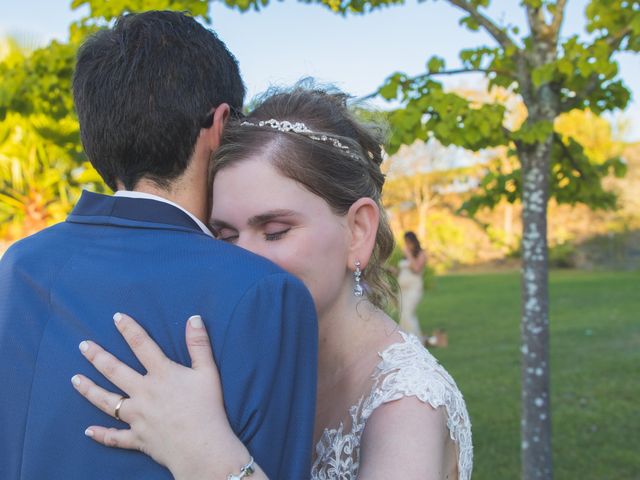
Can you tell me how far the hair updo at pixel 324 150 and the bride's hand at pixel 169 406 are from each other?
1.79 feet

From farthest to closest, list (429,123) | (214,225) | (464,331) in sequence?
1. (464,331)
2. (429,123)
3. (214,225)

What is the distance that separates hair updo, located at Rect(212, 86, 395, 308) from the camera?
6.07ft

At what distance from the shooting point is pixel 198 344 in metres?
1.34

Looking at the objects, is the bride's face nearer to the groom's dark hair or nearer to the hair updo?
the hair updo

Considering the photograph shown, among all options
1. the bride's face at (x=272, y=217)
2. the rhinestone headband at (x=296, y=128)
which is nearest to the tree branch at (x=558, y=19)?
the rhinestone headband at (x=296, y=128)

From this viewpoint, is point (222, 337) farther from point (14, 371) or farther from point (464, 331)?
point (464, 331)

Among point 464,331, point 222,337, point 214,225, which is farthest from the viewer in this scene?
point 464,331

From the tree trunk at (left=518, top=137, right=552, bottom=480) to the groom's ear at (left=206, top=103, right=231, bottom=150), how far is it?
11.1 feet

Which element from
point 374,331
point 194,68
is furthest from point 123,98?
point 374,331

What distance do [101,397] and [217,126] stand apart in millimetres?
670

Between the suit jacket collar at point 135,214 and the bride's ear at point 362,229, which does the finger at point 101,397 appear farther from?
the bride's ear at point 362,229

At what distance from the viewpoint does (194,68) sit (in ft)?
5.17

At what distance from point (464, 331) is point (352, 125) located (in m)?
14.9

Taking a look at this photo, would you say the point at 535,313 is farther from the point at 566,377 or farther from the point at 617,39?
the point at 566,377
